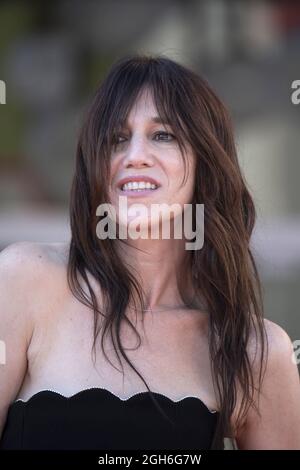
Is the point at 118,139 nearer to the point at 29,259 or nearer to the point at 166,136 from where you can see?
the point at 166,136

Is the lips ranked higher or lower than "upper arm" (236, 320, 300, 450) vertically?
higher

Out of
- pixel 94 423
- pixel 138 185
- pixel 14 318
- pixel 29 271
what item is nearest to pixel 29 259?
pixel 29 271

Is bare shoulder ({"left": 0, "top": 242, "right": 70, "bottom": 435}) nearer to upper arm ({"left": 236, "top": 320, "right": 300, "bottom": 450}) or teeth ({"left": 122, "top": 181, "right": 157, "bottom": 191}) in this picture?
teeth ({"left": 122, "top": 181, "right": 157, "bottom": 191})

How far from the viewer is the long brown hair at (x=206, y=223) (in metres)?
2.10

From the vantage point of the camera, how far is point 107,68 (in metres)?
8.81

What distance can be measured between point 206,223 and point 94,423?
0.56 metres

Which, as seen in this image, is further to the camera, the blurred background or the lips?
the blurred background

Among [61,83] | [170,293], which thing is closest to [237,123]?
[61,83]

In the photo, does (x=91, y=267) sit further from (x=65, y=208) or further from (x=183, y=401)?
(x=65, y=208)

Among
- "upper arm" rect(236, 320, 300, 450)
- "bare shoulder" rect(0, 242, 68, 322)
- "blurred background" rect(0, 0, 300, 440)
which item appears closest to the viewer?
"bare shoulder" rect(0, 242, 68, 322)

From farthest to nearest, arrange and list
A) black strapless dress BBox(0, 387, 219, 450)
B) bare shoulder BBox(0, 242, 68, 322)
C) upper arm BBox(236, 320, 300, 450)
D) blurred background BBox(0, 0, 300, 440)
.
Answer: blurred background BBox(0, 0, 300, 440) < upper arm BBox(236, 320, 300, 450) < bare shoulder BBox(0, 242, 68, 322) < black strapless dress BBox(0, 387, 219, 450)

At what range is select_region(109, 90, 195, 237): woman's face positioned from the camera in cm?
206

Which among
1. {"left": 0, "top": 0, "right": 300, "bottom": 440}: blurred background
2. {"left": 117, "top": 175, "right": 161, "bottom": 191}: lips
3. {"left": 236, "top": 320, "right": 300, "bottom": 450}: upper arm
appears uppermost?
{"left": 0, "top": 0, "right": 300, "bottom": 440}: blurred background

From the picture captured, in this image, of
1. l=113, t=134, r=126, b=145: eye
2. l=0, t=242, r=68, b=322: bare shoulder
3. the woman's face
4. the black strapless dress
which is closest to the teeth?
the woman's face
